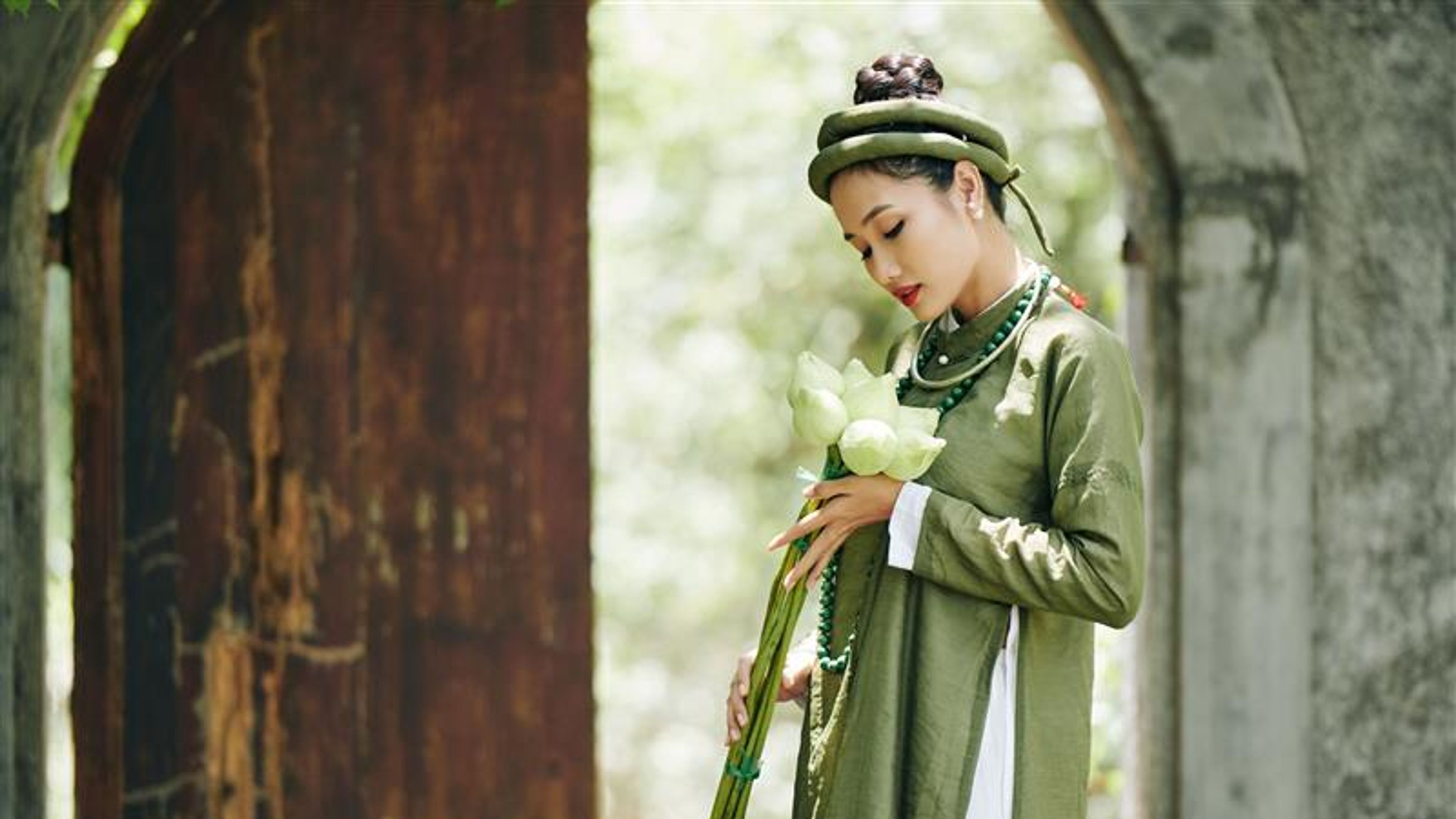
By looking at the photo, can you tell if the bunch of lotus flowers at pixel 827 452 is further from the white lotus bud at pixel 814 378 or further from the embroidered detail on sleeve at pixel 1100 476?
the embroidered detail on sleeve at pixel 1100 476

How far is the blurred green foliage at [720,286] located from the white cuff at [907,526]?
5.22 m

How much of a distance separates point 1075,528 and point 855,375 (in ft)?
1.02

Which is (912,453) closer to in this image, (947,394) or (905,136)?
(947,394)

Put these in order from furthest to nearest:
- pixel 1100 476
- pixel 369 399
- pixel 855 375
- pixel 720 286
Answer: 1. pixel 720 286
2. pixel 369 399
3. pixel 855 375
4. pixel 1100 476

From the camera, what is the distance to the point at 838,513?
7.54 feet

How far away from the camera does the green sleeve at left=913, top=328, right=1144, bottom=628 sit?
2205mm

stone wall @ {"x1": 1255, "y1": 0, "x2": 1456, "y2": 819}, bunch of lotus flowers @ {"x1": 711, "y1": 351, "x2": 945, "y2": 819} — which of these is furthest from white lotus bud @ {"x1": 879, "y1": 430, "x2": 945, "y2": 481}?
stone wall @ {"x1": 1255, "y1": 0, "x2": 1456, "y2": 819}

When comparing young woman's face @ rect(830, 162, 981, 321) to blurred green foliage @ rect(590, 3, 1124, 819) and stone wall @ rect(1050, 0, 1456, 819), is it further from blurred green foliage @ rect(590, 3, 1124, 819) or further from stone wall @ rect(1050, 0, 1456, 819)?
blurred green foliage @ rect(590, 3, 1124, 819)

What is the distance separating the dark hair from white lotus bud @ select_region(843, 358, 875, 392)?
0.73 feet

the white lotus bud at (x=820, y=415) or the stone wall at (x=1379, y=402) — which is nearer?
the white lotus bud at (x=820, y=415)

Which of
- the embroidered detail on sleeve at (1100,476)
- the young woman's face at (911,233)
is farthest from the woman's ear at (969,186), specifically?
the embroidered detail on sleeve at (1100,476)

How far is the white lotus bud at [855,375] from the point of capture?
2.30 meters

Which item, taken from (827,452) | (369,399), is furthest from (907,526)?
(369,399)

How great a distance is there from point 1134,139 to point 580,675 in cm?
128
